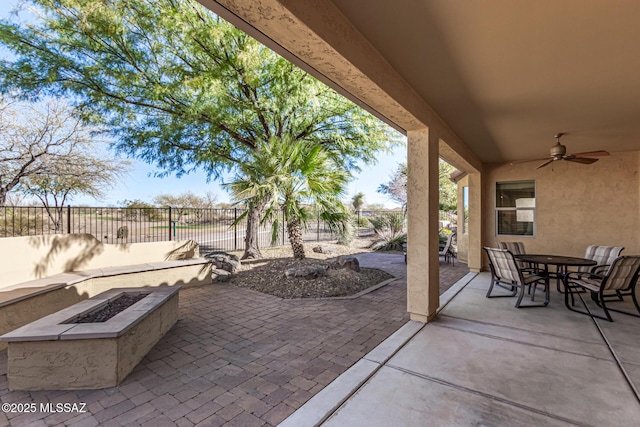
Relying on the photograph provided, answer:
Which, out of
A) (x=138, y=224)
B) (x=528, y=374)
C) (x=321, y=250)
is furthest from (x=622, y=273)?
(x=138, y=224)

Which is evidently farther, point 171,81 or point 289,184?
point 171,81

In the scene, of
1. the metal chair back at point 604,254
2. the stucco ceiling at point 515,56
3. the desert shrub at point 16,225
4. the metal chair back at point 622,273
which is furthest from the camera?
the desert shrub at point 16,225

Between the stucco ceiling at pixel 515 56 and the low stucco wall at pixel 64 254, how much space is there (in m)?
5.29

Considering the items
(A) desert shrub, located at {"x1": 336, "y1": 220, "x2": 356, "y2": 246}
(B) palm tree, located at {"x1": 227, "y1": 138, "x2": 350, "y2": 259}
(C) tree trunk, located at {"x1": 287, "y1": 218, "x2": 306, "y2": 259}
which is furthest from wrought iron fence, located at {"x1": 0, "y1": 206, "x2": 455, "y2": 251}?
(B) palm tree, located at {"x1": 227, "y1": 138, "x2": 350, "y2": 259}

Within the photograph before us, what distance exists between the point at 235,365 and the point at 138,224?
7769 millimetres

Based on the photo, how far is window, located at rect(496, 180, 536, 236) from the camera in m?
6.93

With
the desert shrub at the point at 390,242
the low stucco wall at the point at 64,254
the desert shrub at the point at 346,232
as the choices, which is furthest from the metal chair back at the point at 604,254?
the low stucco wall at the point at 64,254

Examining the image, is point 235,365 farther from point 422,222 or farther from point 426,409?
point 422,222

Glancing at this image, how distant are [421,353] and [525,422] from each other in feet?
3.36

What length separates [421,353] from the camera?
9.38 ft

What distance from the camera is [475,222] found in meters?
6.91

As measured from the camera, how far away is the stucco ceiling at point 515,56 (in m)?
1.89

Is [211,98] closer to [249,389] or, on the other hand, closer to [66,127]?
[66,127]

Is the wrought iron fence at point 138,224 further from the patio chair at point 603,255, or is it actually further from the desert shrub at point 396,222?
the patio chair at point 603,255
